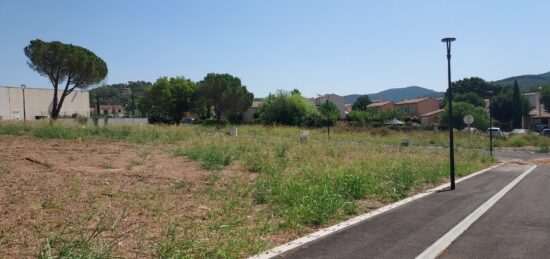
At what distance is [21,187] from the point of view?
8.52 m

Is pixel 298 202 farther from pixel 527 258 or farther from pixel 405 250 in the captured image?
pixel 527 258

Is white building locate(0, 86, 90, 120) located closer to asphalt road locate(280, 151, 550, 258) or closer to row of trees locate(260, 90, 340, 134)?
row of trees locate(260, 90, 340, 134)

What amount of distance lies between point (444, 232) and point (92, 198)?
593 cm

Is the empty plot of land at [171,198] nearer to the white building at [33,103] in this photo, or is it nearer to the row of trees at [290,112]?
the row of trees at [290,112]

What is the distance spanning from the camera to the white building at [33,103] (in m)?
60.9

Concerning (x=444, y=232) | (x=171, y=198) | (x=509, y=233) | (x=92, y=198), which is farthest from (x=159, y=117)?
(x=509, y=233)

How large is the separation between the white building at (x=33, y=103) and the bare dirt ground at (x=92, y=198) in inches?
2046

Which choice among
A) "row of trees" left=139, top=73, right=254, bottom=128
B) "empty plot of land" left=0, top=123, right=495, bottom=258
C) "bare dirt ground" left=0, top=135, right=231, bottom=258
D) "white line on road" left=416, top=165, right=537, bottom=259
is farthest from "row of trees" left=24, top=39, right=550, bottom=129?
"white line on road" left=416, top=165, right=537, bottom=259

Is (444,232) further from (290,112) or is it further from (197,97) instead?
(197,97)

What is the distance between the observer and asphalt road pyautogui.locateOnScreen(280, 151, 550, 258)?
→ 6.50 meters

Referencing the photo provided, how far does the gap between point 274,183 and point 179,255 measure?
523 centimetres

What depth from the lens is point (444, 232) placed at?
7.86 m

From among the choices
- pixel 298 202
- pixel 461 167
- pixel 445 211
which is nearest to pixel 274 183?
pixel 298 202

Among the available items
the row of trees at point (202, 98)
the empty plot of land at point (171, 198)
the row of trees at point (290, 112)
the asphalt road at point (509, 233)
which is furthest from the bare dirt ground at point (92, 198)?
the row of trees at point (290, 112)
